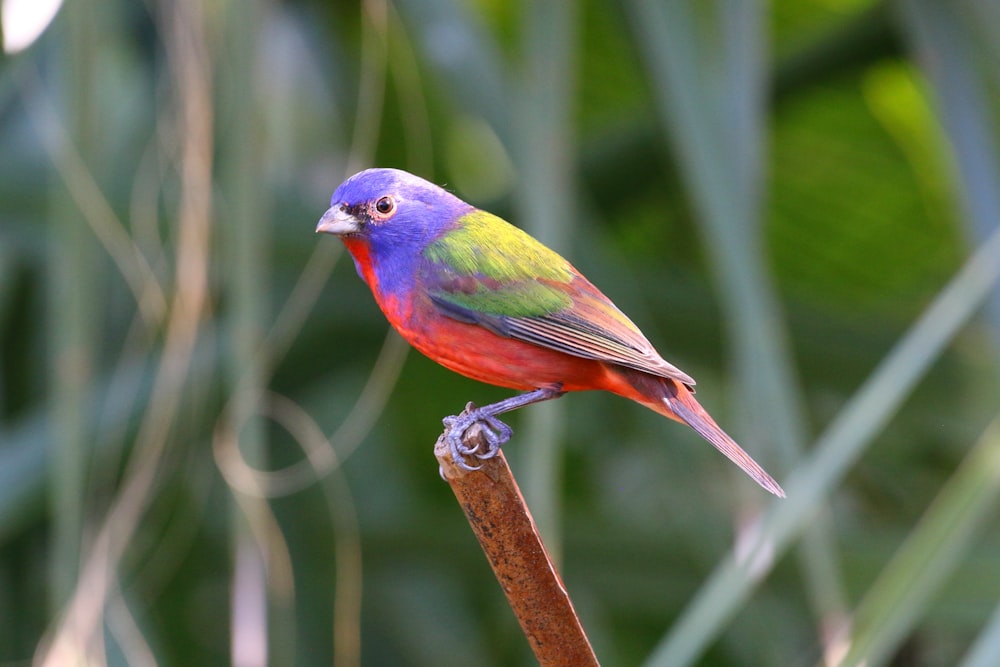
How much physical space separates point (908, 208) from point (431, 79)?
189 centimetres

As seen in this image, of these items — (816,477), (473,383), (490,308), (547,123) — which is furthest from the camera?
(473,383)

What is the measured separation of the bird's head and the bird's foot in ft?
0.58

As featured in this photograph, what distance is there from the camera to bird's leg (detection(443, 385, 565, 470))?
1.09 meters

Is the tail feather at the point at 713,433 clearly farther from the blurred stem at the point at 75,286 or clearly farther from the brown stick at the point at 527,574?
the blurred stem at the point at 75,286

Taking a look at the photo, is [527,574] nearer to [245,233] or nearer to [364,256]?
[364,256]

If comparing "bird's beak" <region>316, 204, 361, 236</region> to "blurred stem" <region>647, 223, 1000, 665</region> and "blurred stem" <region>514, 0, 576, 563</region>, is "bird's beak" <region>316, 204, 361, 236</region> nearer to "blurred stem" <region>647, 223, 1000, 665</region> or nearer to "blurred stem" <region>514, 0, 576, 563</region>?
"blurred stem" <region>514, 0, 576, 563</region>

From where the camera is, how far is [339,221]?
1.12m

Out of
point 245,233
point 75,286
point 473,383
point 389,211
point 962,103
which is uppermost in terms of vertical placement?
point 962,103

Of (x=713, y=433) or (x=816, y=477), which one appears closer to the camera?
(x=713, y=433)

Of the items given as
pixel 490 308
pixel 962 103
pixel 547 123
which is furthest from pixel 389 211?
pixel 962 103

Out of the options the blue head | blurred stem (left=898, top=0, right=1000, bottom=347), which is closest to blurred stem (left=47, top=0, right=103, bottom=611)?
the blue head

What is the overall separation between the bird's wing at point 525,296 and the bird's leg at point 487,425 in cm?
7

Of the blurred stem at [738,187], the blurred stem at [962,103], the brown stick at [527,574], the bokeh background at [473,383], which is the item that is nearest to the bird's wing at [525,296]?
the brown stick at [527,574]

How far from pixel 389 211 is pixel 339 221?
0.16ft
